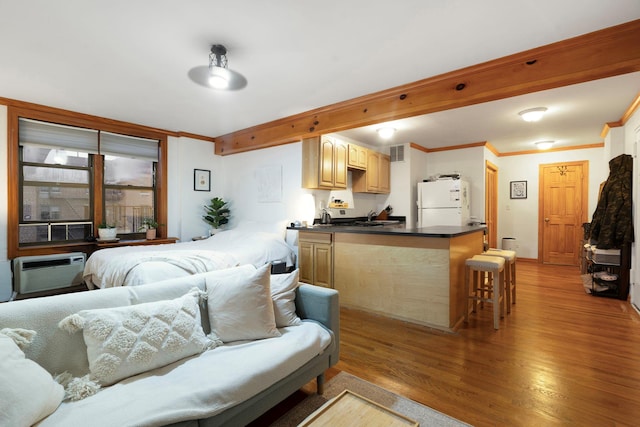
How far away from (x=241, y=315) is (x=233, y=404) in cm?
54

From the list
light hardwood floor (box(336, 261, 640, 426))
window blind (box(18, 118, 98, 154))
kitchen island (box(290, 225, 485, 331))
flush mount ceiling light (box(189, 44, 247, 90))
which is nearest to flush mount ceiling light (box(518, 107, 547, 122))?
kitchen island (box(290, 225, 485, 331))

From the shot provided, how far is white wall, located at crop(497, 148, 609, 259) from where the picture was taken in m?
6.36

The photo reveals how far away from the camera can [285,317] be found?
78.4 inches

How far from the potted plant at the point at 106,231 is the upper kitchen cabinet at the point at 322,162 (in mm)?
2819

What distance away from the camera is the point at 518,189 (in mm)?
6602

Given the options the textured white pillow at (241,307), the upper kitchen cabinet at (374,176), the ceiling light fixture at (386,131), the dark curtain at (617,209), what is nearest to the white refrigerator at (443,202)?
the upper kitchen cabinet at (374,176)

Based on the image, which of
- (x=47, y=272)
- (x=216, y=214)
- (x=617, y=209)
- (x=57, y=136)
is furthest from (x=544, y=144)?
(x=47, y=272)

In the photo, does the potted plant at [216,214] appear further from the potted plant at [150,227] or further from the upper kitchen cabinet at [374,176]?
the upper kitchen cabinet at [374,176]

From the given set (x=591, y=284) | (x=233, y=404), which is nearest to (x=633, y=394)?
(x=233, y=404)

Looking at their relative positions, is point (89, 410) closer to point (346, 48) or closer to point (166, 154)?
point (346, 48)

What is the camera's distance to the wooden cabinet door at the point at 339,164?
15.2ft

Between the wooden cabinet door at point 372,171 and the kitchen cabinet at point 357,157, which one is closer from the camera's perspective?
the kitchen cabinet at point 357,157

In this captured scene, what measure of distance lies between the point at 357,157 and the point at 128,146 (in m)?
3.66

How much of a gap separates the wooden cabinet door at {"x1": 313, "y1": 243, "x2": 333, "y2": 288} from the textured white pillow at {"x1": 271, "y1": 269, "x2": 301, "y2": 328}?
64.7 inches
